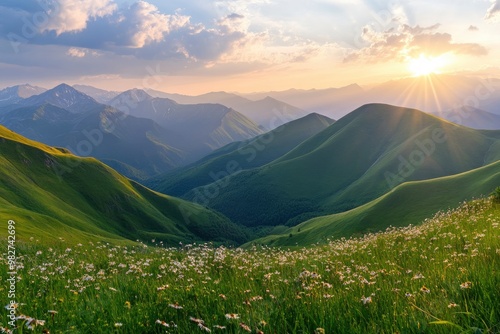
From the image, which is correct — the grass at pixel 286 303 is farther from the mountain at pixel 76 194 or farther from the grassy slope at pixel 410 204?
the mountain at pixel 76 194

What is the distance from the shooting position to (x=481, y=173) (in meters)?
108

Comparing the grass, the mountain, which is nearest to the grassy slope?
the mountain

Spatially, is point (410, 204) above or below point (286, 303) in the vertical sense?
below

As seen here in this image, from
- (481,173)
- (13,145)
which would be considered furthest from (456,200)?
(13,145)

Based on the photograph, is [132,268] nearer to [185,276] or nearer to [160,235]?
[185,276]

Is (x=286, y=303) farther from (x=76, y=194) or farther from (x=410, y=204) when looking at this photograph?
(x=76, y=194)

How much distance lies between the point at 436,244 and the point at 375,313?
21.6ft

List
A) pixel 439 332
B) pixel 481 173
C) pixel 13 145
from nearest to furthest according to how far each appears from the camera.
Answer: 1. pixel 439 332
2. pixel 481 173
3. pixel 13 145

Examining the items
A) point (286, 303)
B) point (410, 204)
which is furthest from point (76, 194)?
point (286, 303)

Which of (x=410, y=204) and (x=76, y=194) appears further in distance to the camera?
(x=76, y=194)

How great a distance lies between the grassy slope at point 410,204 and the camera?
327 feet

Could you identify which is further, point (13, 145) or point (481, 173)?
point (13, 145)

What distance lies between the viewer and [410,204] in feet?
365

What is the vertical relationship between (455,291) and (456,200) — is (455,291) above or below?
above
